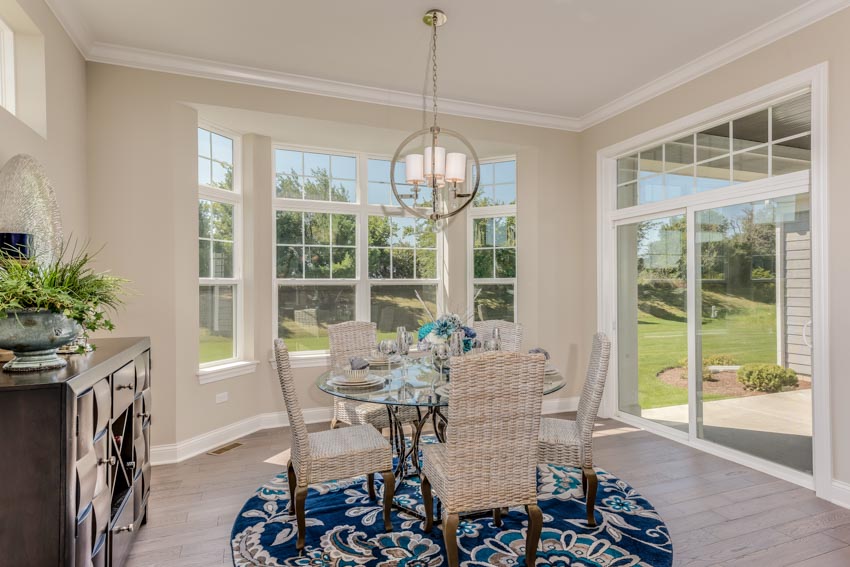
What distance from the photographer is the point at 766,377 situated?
351cm

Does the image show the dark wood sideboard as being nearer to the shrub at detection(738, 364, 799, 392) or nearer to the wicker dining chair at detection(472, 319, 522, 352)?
the wicker dining chair at detection(472, 319, 522, 352)

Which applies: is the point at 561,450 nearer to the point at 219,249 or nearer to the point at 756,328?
the point at 756,328

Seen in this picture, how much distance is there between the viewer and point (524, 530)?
261cm

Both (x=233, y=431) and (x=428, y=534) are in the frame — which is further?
(x=233, y=431)

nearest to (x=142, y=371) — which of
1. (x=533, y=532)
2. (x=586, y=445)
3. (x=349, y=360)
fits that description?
(x=349, y=360)

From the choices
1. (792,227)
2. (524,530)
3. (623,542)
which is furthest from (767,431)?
(524,530)

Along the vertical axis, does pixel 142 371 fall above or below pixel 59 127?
below

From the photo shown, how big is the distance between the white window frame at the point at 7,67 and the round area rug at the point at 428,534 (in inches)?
104

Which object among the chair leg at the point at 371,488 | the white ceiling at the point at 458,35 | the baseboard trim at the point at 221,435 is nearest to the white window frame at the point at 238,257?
the baseboard trim at the point at 221,435

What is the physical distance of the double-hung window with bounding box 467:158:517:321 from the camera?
521 centimetres

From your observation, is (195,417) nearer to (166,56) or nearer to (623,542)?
(166,56)

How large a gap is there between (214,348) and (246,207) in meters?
1.31

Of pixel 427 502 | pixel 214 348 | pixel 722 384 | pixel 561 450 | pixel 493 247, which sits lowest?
pixel 427 502

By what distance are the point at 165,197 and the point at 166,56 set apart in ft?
3.42
